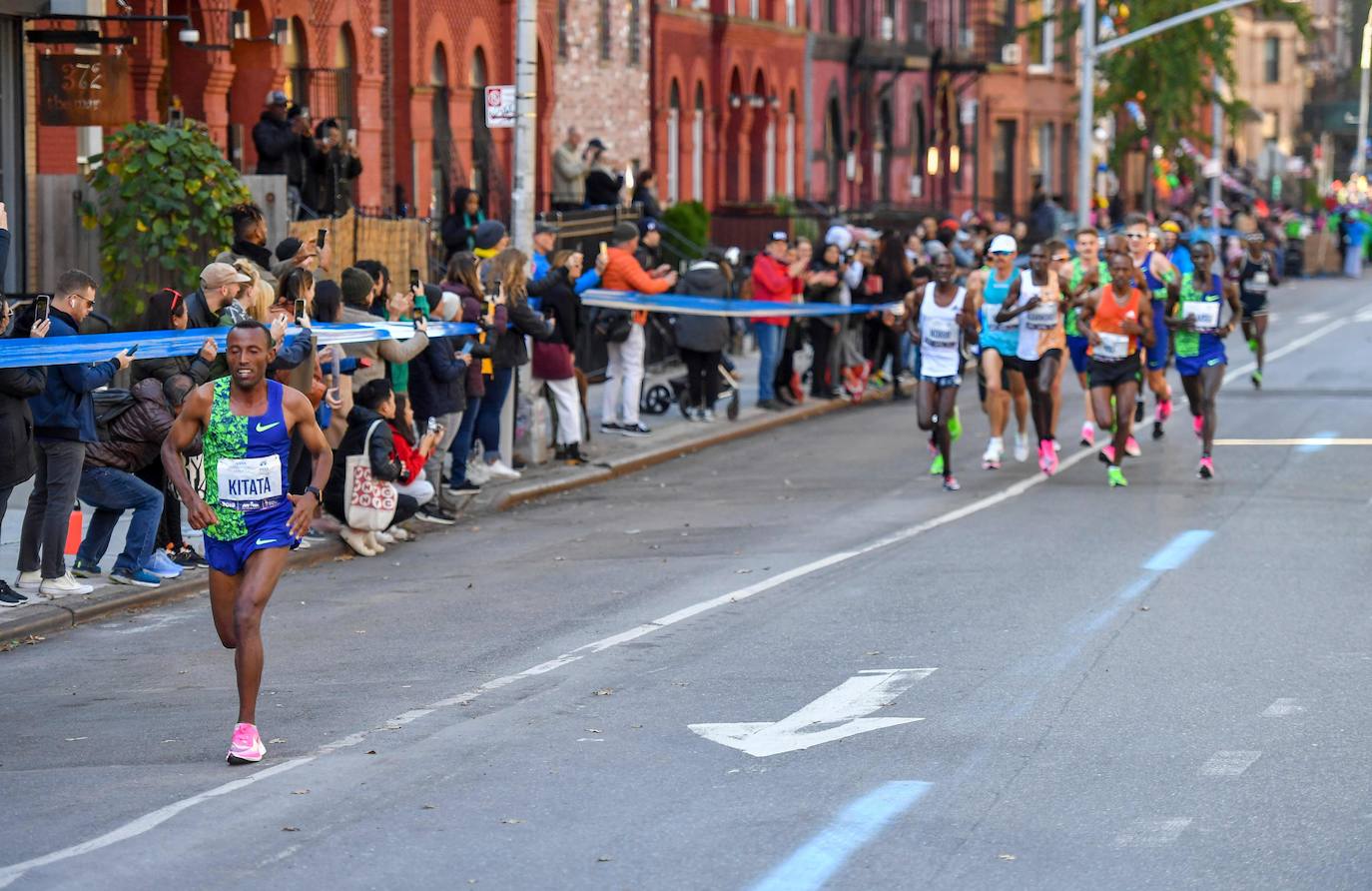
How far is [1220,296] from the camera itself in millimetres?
19531

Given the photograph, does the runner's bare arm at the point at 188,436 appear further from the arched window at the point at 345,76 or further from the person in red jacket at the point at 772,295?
the arched window at the point at 345,76

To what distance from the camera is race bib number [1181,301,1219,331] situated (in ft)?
63.8

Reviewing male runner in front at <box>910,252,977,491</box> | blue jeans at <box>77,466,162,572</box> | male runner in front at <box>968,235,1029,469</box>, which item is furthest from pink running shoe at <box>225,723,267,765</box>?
male runner in front at <box>968,235,1029,469</box>

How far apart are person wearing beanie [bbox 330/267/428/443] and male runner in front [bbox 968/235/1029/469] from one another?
16.3 feet

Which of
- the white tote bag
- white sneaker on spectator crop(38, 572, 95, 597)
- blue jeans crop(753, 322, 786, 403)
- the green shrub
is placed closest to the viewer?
white sneaker on spectator crop(38, 572, 95, 597)

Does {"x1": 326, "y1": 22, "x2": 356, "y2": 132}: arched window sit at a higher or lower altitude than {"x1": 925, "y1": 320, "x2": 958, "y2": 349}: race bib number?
higher

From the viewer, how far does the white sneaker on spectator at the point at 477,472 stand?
18.5 meters

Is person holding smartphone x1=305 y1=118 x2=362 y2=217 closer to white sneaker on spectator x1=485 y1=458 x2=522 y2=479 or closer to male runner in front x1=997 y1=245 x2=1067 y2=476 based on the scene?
white sneaker on spectator x1=485 y1=458 x2=522 y2=479

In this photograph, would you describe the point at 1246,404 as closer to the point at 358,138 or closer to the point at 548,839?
the point at 358,138

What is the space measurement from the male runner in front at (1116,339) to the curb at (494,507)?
413cm

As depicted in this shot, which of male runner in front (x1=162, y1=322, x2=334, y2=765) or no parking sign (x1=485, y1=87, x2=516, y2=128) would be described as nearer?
male runner in front (x1=162, y1=322, x2=334, y2=765)

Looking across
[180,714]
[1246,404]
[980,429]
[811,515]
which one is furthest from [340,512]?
[1246,404]

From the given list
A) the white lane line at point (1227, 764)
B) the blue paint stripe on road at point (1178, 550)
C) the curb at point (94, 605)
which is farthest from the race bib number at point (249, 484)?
the blue paint stripe on road at point (1178, 550)

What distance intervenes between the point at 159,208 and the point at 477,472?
3136 mm
